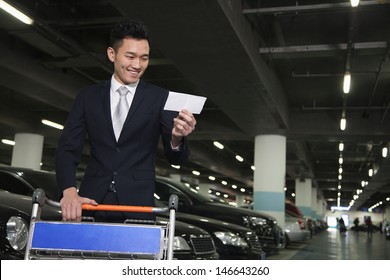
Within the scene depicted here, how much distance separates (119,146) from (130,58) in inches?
14.0

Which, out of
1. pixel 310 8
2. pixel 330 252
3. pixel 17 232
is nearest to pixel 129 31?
pixel 17 232

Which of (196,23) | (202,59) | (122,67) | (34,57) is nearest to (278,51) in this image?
(202,59)

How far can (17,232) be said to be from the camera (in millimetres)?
2820

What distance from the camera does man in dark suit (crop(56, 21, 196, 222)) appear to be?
172 centimetres

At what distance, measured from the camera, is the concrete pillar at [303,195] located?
28.2m

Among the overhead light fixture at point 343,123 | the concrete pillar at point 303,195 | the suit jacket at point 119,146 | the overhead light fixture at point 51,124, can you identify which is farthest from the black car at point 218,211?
the concrete pillar at point 303,195

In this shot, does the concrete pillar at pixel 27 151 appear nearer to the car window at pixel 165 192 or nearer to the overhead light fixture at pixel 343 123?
the car window at pixel 165 192

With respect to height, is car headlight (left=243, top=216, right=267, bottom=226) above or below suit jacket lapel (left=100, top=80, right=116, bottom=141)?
below

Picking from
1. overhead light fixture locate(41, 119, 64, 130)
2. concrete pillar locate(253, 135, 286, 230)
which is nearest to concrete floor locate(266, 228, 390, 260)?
concrete pillar locate(253, 135, 286, 230)

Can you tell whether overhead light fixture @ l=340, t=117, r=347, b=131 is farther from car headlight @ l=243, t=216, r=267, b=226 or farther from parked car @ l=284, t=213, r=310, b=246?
car headlight @ l=243, t=216, r=267, b=226

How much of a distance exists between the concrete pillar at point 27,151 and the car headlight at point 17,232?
546 inches

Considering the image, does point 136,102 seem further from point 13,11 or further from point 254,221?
point 254,221

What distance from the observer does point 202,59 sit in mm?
7781

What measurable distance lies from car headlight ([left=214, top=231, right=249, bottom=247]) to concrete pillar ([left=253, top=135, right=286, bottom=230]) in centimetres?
792
